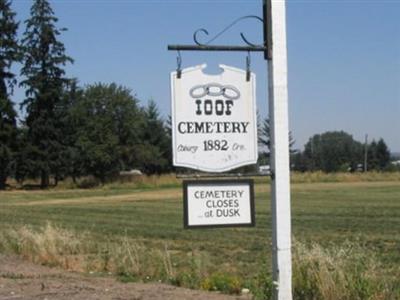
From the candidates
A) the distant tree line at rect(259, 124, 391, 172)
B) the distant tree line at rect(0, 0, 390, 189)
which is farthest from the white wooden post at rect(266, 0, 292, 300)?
the distant tree line at rect(259, 124, 391, 172)

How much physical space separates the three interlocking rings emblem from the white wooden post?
0.35m

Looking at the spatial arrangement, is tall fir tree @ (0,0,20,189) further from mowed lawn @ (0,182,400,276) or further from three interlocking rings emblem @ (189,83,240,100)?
three interlocking rings emblem @ (189,83,240,100)

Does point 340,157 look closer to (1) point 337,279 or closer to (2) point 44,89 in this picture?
(2) point 44,89

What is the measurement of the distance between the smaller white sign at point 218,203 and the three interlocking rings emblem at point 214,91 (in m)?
0.79

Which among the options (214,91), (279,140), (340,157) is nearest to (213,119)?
(214,91)

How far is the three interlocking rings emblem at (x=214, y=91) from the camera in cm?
702

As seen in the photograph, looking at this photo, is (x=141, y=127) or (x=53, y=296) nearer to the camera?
(x=53, y=296)

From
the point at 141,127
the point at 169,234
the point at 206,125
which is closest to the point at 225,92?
the point at 206,125

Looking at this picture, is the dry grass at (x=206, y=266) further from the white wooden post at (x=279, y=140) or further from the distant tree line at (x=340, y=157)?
the distant tree line at (x=340, y=157)

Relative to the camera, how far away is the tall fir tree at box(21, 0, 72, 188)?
81875mm

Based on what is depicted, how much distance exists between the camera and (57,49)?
8400 centimetres

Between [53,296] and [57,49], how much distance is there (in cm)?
7603

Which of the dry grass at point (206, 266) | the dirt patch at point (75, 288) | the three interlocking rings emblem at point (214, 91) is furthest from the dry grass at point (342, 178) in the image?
the three interlocking rings emblem at point (214, 91)

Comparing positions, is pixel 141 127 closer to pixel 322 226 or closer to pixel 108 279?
pixel 322 226
